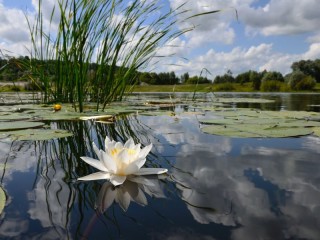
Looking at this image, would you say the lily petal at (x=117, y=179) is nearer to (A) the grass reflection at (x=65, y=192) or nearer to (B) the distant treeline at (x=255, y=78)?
(A) the grass reflection at (x=65, y=192)

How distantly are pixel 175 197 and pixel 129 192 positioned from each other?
4.5 inches

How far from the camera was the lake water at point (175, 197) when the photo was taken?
21.3 inches

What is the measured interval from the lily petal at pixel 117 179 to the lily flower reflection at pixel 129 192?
12mm

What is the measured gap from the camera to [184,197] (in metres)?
0.71

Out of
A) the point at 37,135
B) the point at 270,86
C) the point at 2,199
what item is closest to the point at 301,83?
the point at 270,86

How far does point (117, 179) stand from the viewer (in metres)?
0.80

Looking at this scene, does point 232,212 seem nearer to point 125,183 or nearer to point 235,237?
point 235,237

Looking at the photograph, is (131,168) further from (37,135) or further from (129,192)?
(37,135)

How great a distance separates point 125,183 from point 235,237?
0.37 m

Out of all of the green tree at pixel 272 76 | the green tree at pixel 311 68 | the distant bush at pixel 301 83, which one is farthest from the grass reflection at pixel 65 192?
the green tree at pixel 311 68

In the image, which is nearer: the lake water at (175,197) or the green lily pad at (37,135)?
the lake water at (175,197)

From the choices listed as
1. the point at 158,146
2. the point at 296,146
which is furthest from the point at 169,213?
the point at 296,146

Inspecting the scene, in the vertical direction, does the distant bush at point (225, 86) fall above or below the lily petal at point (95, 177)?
below

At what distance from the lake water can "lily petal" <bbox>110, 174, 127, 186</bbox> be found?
0.02m
